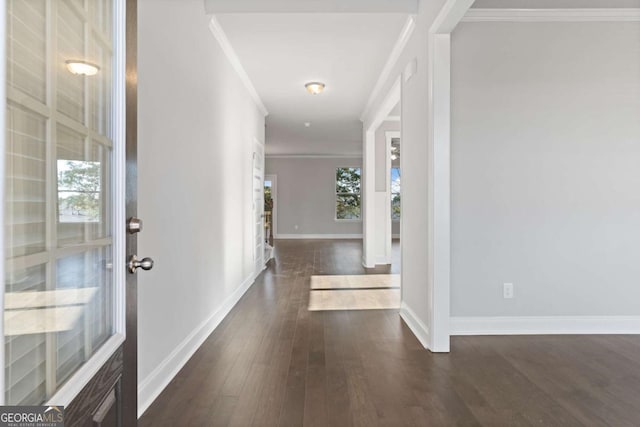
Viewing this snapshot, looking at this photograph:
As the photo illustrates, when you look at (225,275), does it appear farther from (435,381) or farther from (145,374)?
(435,381)

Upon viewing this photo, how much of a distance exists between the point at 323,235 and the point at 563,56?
905 cm

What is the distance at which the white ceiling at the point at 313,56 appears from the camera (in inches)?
122

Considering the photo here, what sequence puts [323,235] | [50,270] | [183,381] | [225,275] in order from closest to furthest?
[50,270], [183,381], [225,275], [323,235]

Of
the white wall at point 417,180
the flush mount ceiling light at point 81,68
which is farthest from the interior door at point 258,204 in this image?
the flush mount ceiling light at point 81,68

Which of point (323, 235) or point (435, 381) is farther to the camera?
point (323, 235)

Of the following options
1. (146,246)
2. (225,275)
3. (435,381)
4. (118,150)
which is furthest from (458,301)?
(118,150)

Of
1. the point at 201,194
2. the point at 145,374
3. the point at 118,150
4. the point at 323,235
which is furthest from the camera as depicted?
the point at 323,235

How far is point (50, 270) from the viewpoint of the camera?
2.56 feet

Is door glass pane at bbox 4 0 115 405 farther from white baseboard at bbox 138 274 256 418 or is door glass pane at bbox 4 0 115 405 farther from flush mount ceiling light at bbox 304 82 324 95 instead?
flush mount ceiling light at bbox 304 82 324 95

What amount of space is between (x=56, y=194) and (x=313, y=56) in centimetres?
342

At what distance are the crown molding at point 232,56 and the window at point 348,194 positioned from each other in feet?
21.4

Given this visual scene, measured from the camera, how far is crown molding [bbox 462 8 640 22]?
2.93 metres

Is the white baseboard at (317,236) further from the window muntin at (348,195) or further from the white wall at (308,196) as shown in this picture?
the window muntin at (348,195)

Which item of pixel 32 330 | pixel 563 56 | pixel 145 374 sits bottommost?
pixel 145 374
